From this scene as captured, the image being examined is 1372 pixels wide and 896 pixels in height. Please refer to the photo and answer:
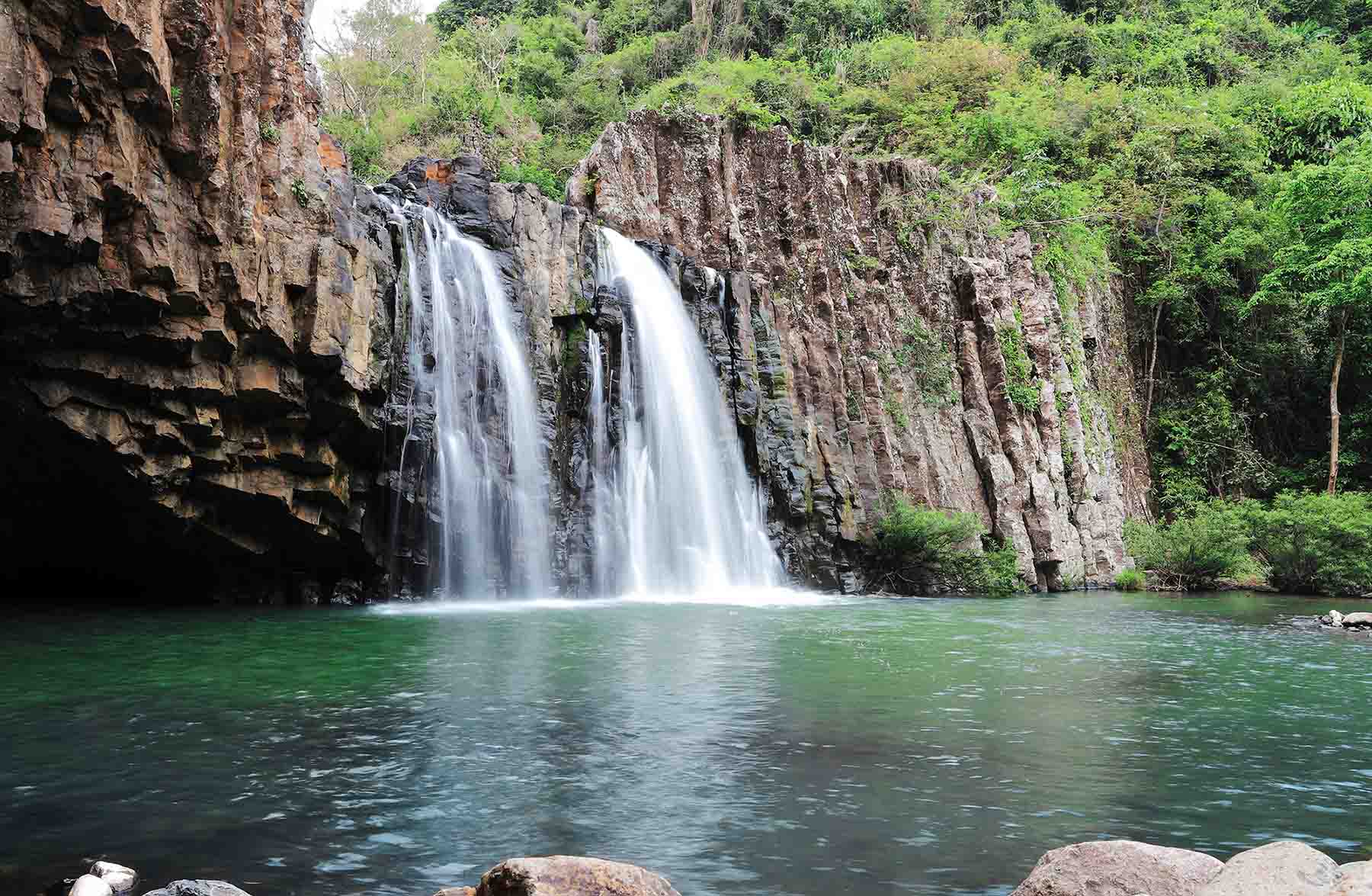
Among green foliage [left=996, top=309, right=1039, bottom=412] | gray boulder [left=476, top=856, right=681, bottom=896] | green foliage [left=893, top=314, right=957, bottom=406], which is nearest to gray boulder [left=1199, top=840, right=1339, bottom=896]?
gray boulder [left=476, top=856, right=681, bottom=896]

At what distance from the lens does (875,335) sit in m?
31.0

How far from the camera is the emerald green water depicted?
5.85 meters

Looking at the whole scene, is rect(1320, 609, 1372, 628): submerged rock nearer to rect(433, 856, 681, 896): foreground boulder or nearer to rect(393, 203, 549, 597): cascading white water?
rect(393, 203, 549, 597): cascading white water

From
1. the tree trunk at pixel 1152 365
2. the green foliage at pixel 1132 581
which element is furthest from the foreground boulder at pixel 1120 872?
the tree trunk at pixel 1152 365

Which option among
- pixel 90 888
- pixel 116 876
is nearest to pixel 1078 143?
pixel 116 876

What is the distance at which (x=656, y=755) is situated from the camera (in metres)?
8.14

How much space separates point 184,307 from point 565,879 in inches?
542

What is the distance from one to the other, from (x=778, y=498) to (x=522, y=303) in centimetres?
849

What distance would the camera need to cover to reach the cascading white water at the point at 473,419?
20.7 m

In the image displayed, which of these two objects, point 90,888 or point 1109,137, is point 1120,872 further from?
point 1109,137

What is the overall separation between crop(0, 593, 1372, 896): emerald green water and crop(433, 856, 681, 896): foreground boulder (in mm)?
1008

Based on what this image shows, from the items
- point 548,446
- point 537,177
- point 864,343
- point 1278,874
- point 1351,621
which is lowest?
point 1351,621

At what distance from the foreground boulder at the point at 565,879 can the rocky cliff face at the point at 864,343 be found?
22258mm

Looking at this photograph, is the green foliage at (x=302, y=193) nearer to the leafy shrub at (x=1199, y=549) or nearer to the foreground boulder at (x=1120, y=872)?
the foreground boulder at (x=1120, y=872)
